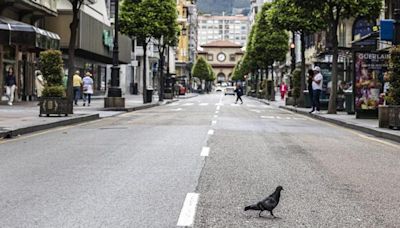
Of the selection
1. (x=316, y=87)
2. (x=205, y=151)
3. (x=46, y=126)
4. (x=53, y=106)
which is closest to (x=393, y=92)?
(x=205, y=151)

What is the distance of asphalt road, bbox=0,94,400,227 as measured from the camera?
260 inches

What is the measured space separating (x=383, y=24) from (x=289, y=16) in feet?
49.8

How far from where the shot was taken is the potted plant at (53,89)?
21750 mm

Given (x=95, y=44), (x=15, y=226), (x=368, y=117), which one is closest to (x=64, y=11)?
(x=95, y=44)

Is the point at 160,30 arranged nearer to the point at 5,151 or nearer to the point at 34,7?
the point at 34,7

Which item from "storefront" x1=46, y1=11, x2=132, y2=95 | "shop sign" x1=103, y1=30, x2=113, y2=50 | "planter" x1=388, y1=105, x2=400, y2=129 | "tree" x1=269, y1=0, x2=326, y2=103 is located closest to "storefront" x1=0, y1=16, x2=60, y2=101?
"storefront" x1=46, y1=11, x2=132, y2=95

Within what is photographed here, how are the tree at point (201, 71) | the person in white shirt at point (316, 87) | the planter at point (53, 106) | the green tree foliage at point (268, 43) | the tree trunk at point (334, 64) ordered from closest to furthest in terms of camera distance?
the planter at point (53, 106)
the tree trunk at point (334, 64)
the person in white shirt at point (316, 87)
the green tree foliage at point (268, 43)
the tree at point (201, 71)

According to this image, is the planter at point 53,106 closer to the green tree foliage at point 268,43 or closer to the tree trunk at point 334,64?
the tree trunk at point 334,64

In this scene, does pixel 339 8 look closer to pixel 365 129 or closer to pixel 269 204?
pixel 365 129

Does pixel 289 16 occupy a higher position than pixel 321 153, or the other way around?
pixel 289 16

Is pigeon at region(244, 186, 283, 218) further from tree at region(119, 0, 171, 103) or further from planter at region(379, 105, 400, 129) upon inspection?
tree at region(119, 0, 171, 103)

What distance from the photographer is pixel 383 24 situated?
20.7 meters

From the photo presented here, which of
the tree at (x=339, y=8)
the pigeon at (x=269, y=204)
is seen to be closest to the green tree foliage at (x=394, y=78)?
the tree at (x=339, y=8)

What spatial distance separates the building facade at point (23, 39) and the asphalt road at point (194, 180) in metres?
16.6
